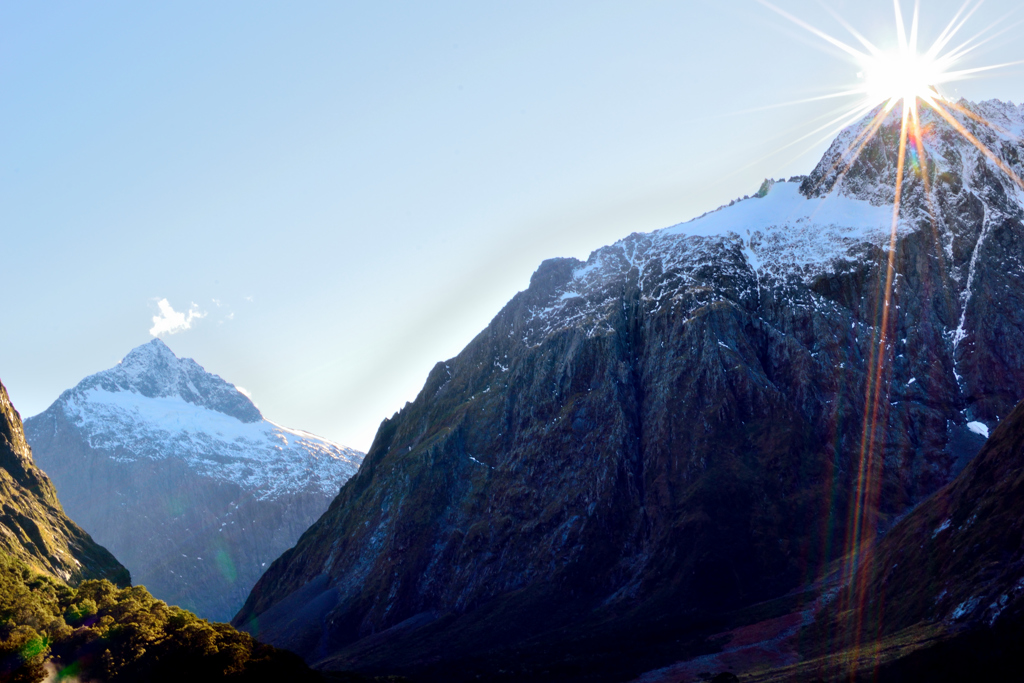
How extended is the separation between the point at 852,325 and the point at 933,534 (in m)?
88.9

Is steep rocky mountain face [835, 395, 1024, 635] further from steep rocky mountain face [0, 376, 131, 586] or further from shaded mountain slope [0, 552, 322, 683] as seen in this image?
steep rocky mountain face [0, 376, 131, 586]

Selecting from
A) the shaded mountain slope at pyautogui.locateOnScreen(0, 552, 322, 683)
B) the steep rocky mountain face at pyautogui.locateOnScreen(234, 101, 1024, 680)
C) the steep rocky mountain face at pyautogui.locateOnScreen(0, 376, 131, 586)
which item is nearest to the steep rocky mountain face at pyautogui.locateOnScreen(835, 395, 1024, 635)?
the steep rocky mountain face at pyautogui.locateOnScreen(234, 101, 1024, 680)

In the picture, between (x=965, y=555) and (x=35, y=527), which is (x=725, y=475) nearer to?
(x=965, y=555)

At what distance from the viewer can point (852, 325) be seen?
7677 inches

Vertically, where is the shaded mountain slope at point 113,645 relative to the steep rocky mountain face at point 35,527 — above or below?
below

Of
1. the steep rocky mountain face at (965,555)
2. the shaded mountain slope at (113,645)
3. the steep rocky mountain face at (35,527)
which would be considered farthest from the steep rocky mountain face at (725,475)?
the steep rocky mountain face at (35,527)

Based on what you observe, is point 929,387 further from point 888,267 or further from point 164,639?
point 164,639

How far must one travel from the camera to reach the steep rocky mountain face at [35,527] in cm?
13550

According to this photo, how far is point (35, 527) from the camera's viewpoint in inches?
5699

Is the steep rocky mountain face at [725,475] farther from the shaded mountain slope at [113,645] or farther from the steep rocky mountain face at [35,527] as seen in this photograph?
the steep rocky mountain face at [35,527]

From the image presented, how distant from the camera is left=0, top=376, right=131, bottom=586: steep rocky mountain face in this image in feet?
445

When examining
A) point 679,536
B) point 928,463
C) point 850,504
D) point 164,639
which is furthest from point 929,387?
point 164,639

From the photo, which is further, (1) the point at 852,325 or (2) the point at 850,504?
(1) the point at 852,325

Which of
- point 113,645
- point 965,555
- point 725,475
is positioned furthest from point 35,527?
point 965,555
